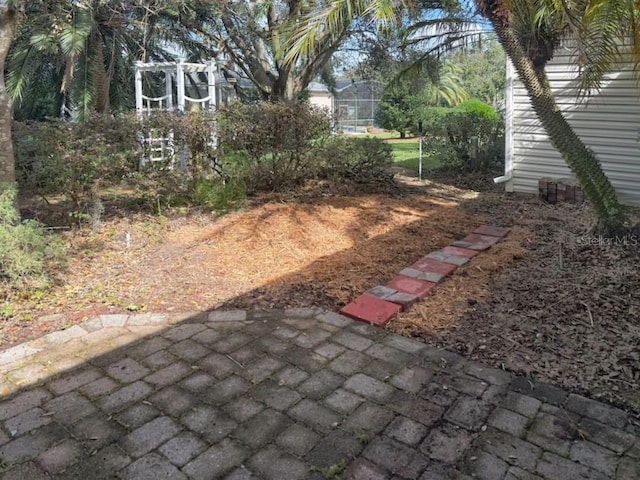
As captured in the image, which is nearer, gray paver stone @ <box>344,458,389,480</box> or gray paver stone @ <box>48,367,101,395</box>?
gray paver stone @ <box>344,458,389,480</box>

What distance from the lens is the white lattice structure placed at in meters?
6.16

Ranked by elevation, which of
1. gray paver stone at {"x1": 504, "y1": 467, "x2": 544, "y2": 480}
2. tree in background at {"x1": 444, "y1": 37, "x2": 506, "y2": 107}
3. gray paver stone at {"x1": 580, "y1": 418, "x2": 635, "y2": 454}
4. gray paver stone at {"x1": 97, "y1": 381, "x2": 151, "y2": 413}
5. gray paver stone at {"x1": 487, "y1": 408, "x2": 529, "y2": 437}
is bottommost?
gray paver stone at {"x1": 504, "y1": 467, "x2": 544, "y2": 480}

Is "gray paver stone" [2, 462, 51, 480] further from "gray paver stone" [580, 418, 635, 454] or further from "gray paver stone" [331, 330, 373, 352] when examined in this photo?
"gray paver stone" [580, 418, 635, 454]

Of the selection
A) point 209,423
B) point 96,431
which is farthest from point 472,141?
point 96,431

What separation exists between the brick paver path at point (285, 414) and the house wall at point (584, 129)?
5.35 metres

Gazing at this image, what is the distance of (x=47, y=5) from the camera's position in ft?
25.6

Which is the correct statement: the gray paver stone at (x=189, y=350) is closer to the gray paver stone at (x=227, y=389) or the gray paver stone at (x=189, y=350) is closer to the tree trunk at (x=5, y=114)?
the gray paver stone at (x=227, y=389)

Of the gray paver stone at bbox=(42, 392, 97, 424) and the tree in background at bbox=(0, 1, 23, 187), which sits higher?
the tree in background at bbox=(0, 1, 23, 187)

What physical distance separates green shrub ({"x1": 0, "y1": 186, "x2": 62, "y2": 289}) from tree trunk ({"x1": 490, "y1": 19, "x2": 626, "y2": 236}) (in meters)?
4.84

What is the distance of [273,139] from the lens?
6.94 metres

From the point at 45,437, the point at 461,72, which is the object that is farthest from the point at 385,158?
the point at 461,72

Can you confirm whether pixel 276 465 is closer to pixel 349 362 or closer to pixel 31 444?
pixel 349 362

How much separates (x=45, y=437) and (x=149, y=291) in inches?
74.4

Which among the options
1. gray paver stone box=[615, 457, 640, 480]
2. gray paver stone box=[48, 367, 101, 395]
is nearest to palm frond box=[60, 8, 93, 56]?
gray paver stone box=[48, 367, 101, 395]
